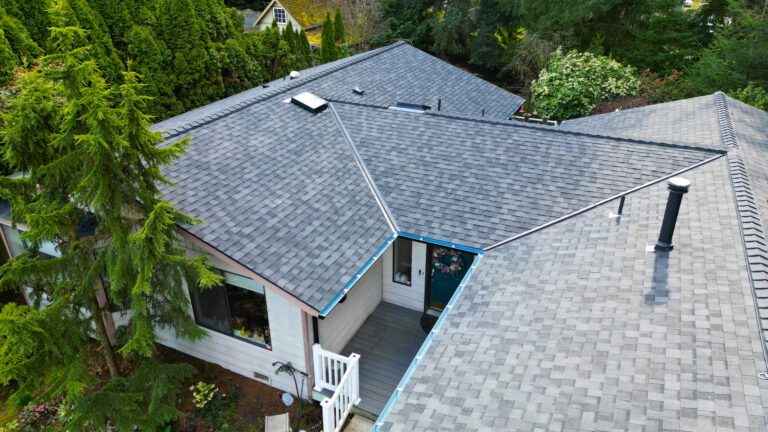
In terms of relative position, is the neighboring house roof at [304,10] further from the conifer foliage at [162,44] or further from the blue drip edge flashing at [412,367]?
the blue drip edge flashing at [412,367]

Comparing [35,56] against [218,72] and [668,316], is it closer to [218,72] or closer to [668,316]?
[218,72]

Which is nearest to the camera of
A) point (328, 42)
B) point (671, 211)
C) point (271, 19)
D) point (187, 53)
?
point (671, 211)

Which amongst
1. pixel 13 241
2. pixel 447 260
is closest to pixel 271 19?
pixel 13 241

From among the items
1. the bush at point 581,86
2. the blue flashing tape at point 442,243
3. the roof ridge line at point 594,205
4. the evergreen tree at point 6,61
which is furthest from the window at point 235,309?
the bush at point 581,86

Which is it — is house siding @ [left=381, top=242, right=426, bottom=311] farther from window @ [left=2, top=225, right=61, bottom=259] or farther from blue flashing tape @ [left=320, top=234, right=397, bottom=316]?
window @ [left=2, top=225, right=61, bottom=259]

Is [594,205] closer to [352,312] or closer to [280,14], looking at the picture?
[352,312]
